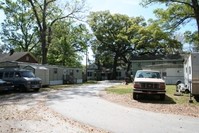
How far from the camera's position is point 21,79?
29.8 meters

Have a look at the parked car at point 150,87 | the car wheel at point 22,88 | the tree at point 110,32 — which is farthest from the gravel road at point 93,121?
the tree at point 110,32

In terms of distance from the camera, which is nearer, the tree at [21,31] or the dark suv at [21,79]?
the dark suv at [21,79]

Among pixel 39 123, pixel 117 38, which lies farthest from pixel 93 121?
pixel 117 38

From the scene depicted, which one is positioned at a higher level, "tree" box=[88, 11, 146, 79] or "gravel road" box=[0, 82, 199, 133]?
"tree" box=[88, 11, 146, 79]

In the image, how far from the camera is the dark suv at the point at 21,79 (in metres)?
29.4

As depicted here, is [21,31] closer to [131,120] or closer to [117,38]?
[117,38]

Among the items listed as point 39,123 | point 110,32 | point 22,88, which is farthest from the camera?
point 110,32

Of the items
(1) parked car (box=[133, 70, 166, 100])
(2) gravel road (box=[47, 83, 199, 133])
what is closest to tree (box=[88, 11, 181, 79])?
(1) parked car (box=[133, 70, 166, 100])

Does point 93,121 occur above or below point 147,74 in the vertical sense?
below

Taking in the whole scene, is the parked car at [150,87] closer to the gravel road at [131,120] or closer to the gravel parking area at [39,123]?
the gravel road at [131,120]

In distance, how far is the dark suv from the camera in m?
29.4

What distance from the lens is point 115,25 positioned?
8094cm

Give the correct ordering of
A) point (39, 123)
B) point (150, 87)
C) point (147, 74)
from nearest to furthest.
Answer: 1. point (39, 123)
2. point (150, 87)
3. point (147, 74)

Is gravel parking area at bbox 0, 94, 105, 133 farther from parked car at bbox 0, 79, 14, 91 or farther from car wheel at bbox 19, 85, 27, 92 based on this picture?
car wheel at bbox 19, 85, 27, 92
